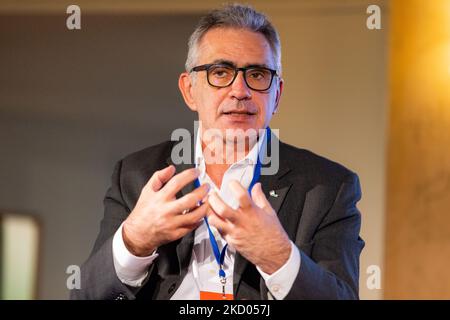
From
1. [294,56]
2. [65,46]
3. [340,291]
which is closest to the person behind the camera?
[340,291]

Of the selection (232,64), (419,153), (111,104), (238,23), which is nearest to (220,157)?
(232,64)

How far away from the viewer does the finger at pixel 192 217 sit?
5.65 feet

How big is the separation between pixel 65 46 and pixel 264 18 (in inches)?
34.6

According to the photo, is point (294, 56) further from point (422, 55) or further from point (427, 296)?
point (427, 296)

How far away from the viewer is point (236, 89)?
1998 millimetres

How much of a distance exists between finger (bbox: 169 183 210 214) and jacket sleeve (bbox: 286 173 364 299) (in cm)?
30

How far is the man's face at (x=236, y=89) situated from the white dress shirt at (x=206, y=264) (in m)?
0.11

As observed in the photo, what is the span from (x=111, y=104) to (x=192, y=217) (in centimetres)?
114

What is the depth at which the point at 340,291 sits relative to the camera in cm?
186

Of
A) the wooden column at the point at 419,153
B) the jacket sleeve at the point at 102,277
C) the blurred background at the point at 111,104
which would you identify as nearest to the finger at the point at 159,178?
the jacket sleeve at the point at 102,277

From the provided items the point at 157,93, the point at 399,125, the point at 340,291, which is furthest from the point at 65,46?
the point at 399,125

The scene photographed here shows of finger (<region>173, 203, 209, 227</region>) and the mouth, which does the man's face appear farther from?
finger (<region>173, 203, 209, 227</region>)

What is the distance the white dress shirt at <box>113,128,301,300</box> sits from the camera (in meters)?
1.79

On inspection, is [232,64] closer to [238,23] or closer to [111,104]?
[238,23]
